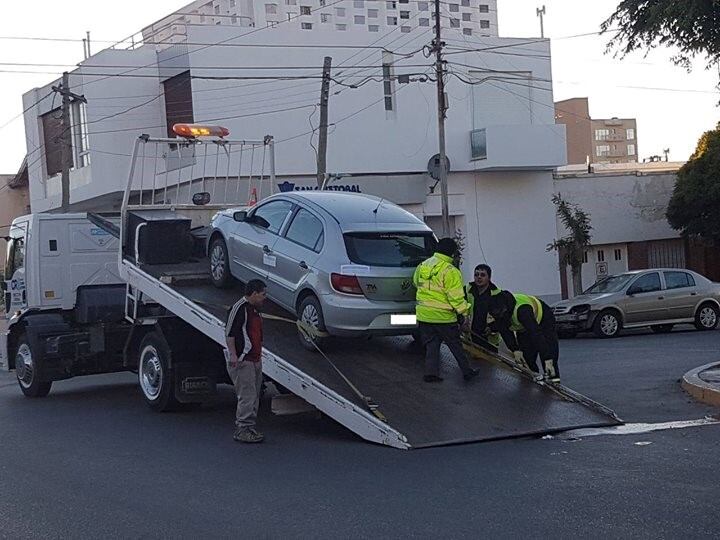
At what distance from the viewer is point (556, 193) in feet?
119

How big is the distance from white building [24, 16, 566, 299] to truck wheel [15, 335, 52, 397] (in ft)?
59.1

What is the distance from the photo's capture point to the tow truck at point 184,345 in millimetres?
10258

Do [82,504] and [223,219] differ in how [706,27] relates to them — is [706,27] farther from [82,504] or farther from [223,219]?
[82,504]

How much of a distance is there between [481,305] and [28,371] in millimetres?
7546

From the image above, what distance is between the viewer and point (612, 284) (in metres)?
23.3

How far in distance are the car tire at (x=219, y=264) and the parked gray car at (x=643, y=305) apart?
37.6 ft

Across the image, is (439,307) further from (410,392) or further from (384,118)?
(384,118)

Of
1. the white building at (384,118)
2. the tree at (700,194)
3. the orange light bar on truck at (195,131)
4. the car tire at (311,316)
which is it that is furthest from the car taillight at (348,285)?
the tree at (700,194)

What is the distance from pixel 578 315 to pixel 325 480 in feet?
49.6

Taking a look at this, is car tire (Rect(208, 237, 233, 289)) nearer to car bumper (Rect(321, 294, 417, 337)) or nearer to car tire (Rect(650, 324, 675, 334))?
car bumper (Rect(321, 294, 417, 337))

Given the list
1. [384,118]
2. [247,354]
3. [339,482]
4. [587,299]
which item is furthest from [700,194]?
[339,482]

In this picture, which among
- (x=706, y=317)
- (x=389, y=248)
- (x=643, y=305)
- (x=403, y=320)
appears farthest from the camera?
(x=706, y=317)

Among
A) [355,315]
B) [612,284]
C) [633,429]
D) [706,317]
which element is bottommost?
[706,317]

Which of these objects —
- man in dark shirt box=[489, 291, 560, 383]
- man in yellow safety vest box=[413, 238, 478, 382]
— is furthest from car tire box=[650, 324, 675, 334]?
man in yellow safety vest box=[413, 238, 478, 382]
